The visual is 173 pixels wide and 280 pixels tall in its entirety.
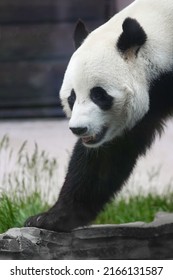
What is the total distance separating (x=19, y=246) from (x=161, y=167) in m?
1.58

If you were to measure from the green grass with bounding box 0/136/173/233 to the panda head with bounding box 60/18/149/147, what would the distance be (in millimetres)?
691

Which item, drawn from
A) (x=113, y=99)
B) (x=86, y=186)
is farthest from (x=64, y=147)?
(x=113, y=99)

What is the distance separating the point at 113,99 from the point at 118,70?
0.10 meters

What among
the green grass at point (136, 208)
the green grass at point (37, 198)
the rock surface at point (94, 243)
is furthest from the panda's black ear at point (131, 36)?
the green grass at point (136, 208)

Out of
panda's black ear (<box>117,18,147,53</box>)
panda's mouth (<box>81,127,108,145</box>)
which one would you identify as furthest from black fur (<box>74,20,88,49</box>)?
panda's mouth (<box>81,127,108,145</box>)

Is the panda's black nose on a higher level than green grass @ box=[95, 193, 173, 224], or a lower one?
higher

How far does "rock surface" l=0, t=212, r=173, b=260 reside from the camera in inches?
131

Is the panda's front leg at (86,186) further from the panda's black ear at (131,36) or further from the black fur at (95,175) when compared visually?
the panda's black ear at (131,36)

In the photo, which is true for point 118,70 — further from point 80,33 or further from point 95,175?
point 95,175

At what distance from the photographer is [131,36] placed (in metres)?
3.20

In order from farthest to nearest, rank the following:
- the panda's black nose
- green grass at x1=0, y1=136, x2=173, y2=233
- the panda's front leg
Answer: green grass at x1=0, y1=136, x2=173, y2=233
the panda's front leg
the panda's black nose

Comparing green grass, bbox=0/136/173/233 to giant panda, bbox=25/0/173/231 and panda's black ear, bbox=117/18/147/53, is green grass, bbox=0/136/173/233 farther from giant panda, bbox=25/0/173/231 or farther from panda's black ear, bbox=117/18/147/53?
panda's black ear, bbox=117/18/147/53

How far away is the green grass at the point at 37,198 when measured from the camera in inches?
153
